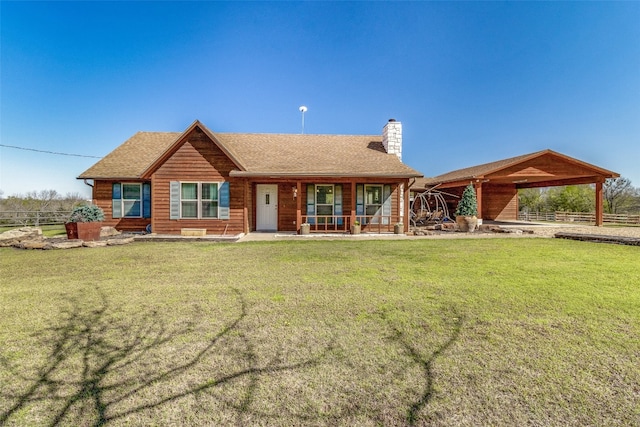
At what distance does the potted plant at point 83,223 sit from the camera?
374 inches

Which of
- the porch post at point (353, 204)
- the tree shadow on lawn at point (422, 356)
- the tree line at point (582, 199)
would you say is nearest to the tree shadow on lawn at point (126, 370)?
the tree shadow on lawn at point (422, 356)

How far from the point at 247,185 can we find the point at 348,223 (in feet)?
15.4

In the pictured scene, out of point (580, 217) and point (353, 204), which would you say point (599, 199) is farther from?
point (353, 204)

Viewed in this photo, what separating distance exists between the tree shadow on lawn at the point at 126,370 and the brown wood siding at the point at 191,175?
847cm

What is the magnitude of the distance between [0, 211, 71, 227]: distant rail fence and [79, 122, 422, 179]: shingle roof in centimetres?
769

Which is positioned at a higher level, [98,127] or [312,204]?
[98,127]

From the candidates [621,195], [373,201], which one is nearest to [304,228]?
[373,201]

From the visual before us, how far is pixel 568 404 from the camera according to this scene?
6.18 ft

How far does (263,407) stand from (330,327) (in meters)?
1.32

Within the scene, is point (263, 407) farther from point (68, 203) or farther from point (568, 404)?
point (68, 203)

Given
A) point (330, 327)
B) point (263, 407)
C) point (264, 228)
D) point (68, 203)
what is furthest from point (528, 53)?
point (68, 203)

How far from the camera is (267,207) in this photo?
13039mm

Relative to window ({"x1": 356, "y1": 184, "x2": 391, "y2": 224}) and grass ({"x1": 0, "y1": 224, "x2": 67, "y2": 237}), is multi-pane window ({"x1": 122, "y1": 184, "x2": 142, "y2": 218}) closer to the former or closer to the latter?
grass ({"x1": 0, "y1": 224, "x2": 67, "y2": 237})

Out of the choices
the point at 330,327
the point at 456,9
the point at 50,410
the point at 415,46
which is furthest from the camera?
the point at 415,46
